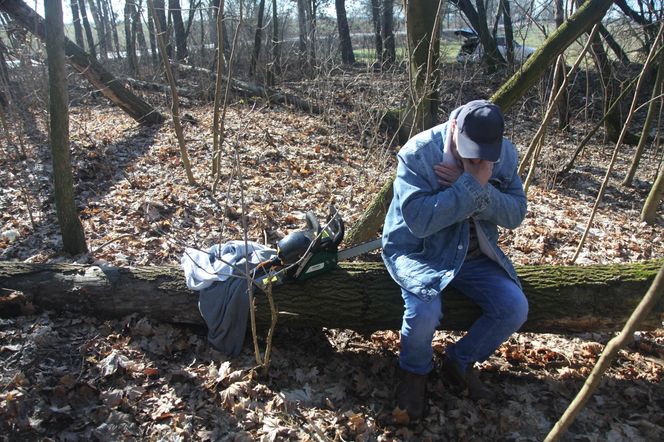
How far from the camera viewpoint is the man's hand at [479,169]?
2723 millimetres

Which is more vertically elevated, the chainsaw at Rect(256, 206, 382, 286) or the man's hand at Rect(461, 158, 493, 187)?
the man's hand at Rect(461, 158, 493, 187)

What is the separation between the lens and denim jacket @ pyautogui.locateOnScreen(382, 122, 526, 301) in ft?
8.94

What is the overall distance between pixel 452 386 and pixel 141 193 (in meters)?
4.34

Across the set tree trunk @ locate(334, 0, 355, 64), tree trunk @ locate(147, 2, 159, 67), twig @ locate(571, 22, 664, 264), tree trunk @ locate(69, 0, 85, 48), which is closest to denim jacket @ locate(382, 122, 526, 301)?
twig @ locate(571, 22, 664, 264)

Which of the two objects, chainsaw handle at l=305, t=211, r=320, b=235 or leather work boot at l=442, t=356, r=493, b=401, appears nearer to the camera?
leather work boot at l=442, t=356, r=493, b=401

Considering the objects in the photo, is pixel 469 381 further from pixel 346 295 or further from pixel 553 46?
pixel 553 46

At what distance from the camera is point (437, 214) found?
273cm

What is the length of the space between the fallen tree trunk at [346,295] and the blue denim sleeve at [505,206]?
56 cm

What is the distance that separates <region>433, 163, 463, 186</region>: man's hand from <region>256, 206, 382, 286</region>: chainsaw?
0.71 meters

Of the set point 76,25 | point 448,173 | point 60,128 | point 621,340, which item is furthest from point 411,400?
point 76,25

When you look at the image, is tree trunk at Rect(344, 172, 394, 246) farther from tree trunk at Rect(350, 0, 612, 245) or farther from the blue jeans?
the blue jeans

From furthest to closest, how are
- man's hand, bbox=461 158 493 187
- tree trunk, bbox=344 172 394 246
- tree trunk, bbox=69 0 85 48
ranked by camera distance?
tree trunk, bbox=69 0 85 48
tree trunk, bbox=344 172 394 246
man's hand, bbox=461 158 493 187

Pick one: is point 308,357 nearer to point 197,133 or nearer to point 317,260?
point 317,260

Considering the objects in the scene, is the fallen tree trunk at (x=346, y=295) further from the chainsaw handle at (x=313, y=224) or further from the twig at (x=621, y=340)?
the twig at (x=621, y=340)
